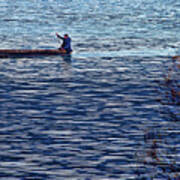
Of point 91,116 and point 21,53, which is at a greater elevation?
point 21,53

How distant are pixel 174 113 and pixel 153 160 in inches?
311

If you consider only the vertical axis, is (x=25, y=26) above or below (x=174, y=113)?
above

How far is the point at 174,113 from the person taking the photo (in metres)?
29.5

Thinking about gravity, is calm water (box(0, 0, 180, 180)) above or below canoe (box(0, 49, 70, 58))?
below

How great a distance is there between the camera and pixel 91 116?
29.1 m

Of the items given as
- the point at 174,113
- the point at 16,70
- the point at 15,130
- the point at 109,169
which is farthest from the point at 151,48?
the point at 109,169

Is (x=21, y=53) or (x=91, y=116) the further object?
(x=21, y=53)

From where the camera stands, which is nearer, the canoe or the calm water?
the calm water

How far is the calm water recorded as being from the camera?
21.7 metres

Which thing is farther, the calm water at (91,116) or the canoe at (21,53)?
the canoe at (21,53)

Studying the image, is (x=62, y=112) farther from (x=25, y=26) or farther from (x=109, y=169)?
(x=25, y=26)

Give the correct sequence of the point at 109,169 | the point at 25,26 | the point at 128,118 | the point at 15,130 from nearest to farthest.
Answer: the point at 109,169
the point at 15,130
the point at 128,118
the point at 25,26

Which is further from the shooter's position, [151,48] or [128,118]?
[151,48]

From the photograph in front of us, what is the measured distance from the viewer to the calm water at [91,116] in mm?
21672
